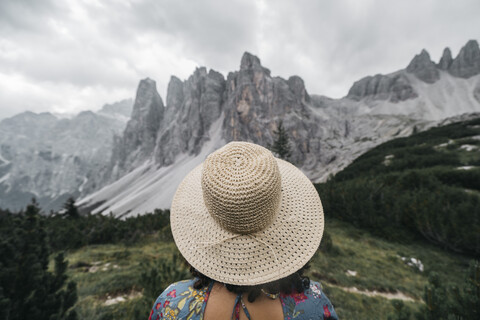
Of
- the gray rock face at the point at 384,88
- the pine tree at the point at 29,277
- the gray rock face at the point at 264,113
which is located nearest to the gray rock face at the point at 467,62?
the gray rock face at the point at 384,88

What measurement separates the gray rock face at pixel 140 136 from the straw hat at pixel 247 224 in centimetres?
11915

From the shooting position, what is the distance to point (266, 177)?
4.10 feet

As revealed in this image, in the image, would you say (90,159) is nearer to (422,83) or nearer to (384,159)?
(384,159)

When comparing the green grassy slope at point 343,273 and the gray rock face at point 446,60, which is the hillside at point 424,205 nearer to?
the green grassy slope at point 343,273

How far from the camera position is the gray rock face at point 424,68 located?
109188mm

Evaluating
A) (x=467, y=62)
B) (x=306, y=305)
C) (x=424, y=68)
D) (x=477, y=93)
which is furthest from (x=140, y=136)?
(x=467, y=62)

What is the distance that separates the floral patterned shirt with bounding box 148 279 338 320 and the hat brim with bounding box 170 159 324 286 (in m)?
0.22

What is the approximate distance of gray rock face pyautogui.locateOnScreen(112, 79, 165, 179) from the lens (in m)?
111

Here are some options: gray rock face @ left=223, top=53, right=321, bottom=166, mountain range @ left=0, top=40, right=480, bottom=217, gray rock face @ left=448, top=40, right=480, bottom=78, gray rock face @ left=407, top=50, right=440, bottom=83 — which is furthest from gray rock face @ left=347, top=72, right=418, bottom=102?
gray rock face @ left=223, top=53, right=321, bottom=166

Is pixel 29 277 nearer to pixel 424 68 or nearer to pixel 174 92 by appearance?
pixel 174 92

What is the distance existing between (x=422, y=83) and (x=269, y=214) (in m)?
157

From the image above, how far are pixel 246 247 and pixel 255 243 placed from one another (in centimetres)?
7

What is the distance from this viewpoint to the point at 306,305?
1.34 m

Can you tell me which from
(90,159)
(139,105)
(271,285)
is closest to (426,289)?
(271,285)
